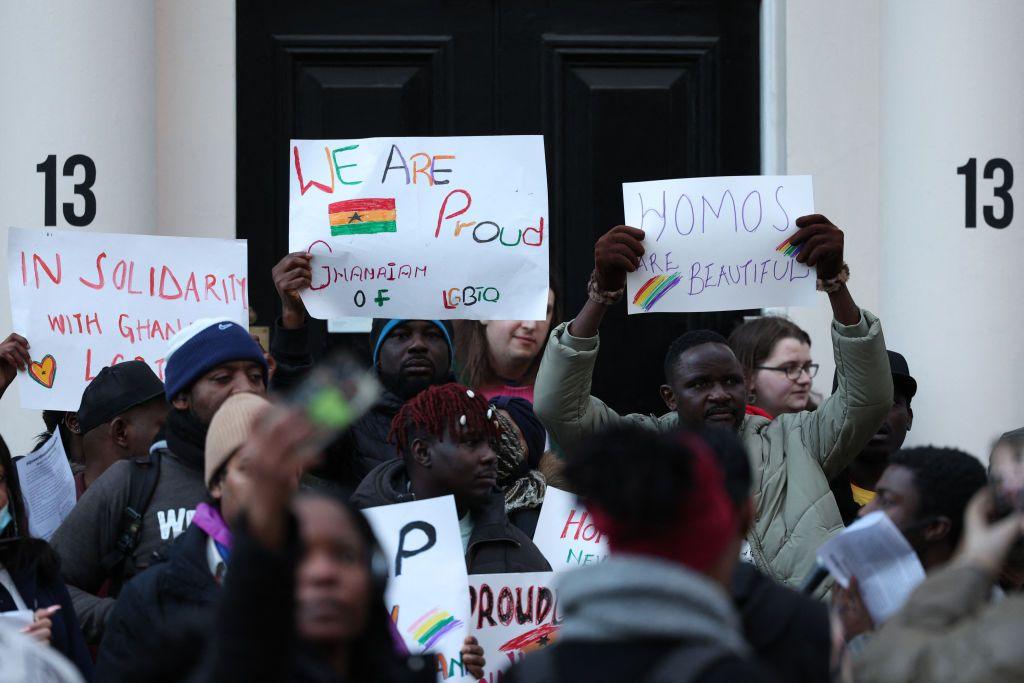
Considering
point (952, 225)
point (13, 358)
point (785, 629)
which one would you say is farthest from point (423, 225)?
point (785, 629)

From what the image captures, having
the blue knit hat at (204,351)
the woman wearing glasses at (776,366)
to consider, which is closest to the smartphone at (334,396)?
the blue knit hat at (204,351)

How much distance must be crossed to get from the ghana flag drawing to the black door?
1909 millimetres

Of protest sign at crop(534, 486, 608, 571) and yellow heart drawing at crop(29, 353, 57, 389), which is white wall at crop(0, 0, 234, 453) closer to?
yellow heart drawing at crop(29, 353, 57, 389)

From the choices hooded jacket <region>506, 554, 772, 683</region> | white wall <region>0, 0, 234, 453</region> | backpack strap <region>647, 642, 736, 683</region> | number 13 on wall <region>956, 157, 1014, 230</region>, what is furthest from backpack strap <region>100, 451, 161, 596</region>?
number 13 on wall <region>956, 157, 1014, 230</region>

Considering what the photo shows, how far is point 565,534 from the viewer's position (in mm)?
4848

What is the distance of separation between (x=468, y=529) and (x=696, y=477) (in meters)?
2.29

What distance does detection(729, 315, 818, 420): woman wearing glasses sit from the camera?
5977 millimetres

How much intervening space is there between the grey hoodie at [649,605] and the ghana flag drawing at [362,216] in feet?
10.6

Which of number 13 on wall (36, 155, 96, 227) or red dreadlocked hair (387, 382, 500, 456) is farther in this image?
number 13 on wall (36, 155, 96, 227)

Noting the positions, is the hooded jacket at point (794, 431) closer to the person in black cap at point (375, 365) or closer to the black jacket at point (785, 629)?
the person in black cap at point (375, 365)

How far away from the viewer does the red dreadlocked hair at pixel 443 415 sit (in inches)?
186

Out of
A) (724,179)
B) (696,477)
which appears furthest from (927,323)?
(696,477)

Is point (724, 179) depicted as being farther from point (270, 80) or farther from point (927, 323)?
point (270, 80)

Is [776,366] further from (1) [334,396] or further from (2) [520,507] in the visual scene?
(1) [334,396]
